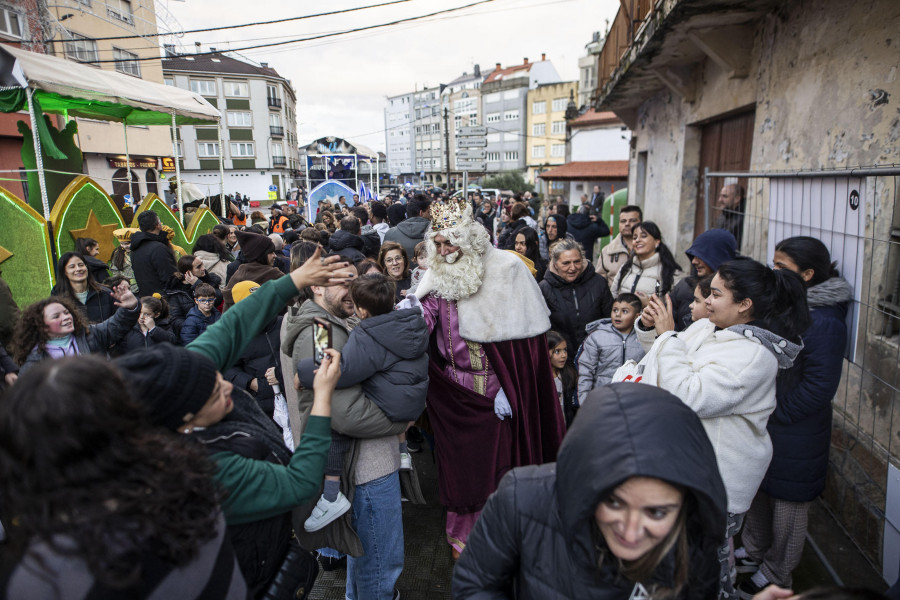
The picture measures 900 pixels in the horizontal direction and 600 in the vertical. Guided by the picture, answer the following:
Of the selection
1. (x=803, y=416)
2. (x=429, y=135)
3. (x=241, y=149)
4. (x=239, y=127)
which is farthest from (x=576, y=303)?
(x=429, y=135)

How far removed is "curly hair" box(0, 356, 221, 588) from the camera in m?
0.92

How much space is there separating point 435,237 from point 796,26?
11.7 ft

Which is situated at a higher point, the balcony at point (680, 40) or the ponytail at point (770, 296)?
the balcony at point (680, 40)

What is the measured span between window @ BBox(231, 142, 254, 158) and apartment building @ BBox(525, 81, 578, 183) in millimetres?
27941

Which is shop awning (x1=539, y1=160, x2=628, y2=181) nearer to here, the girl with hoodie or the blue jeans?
the girl with hoodie

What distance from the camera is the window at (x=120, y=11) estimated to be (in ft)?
65.2

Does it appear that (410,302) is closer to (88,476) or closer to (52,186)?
(88,476)

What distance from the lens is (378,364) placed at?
2355mm

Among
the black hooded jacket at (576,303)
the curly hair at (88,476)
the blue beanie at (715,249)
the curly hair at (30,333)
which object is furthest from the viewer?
the black hooded jacket at (576,303)

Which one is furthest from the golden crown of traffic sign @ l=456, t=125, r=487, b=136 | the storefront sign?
the storefront sign

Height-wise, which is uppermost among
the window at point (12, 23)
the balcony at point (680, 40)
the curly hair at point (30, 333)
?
the window at point (12, 23)

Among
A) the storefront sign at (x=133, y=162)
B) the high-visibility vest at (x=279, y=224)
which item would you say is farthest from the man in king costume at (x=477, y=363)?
the storefront sign at (x=133, y=162)

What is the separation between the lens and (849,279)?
2.80 m

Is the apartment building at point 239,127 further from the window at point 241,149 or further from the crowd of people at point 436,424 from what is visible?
the crowd of people at point 436,424
